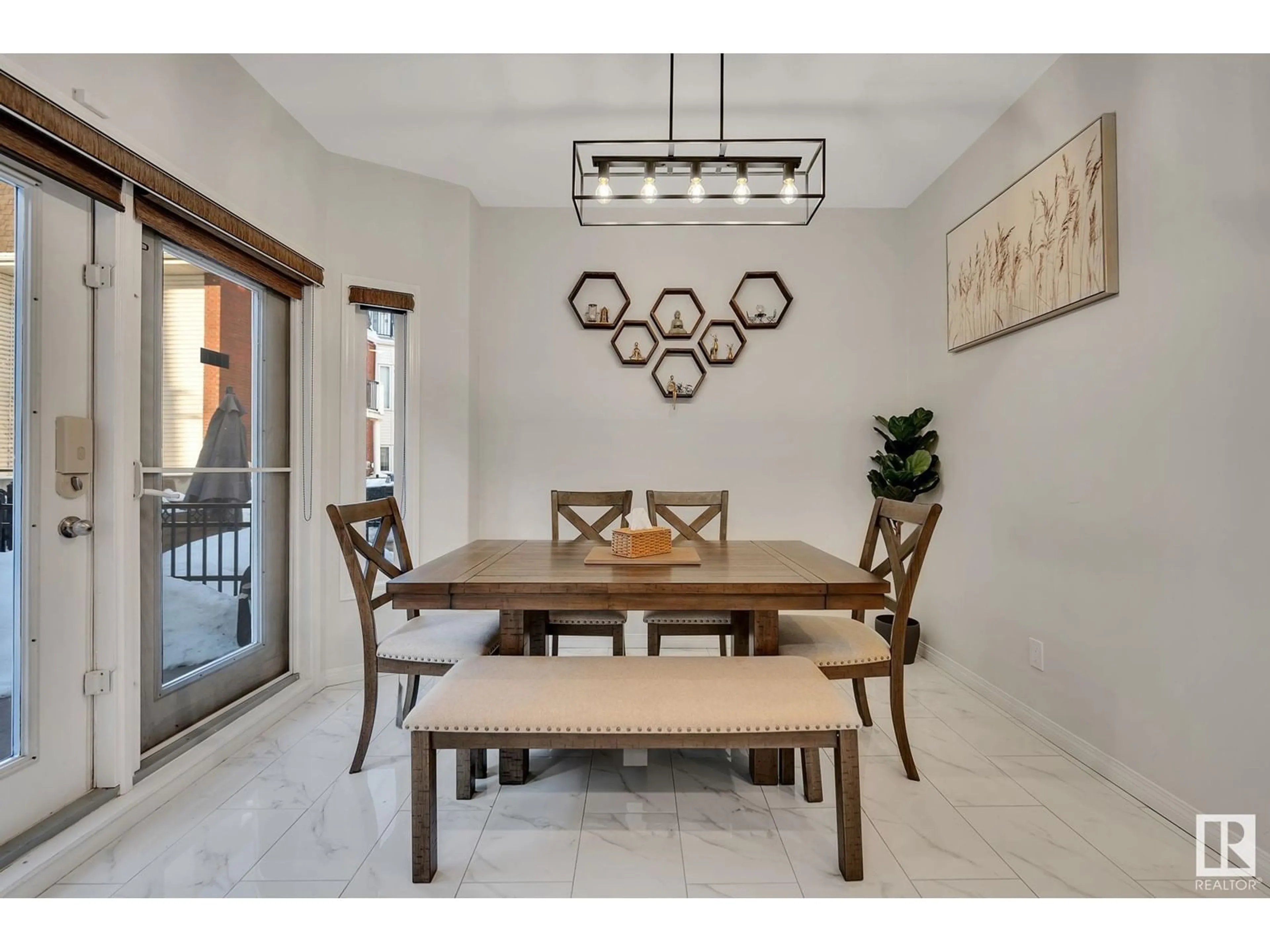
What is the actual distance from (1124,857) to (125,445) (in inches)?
122

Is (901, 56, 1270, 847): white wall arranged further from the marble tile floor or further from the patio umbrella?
the patio umbrella

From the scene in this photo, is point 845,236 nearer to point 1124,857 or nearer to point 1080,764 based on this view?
point 1080,764

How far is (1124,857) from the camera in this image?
5.16ft

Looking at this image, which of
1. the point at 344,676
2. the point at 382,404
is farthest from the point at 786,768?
the point at 382,404

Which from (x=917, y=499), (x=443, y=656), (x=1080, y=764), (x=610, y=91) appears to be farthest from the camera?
(x=917, y=499)

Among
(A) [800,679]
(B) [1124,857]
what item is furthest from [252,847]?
(B) [1124,857]

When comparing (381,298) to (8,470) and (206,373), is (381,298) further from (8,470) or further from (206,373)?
(8,470)

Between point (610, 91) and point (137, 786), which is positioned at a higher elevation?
point (610, 91)

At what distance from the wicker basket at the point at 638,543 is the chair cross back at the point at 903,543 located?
74 centimetres

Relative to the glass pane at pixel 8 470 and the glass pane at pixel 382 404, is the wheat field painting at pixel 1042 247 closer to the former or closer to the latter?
the glass pane at pixel 382 404

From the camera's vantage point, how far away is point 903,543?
2.12m

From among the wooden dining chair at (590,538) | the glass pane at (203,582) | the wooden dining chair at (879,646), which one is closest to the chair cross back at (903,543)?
the wooden dining chair at (879,646)

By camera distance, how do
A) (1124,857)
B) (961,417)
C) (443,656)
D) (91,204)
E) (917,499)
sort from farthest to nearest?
(917,499) → (961,417) → (443,656) → (91,204) → (1124,857)

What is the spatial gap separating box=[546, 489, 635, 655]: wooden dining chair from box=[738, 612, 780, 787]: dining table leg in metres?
0.57
